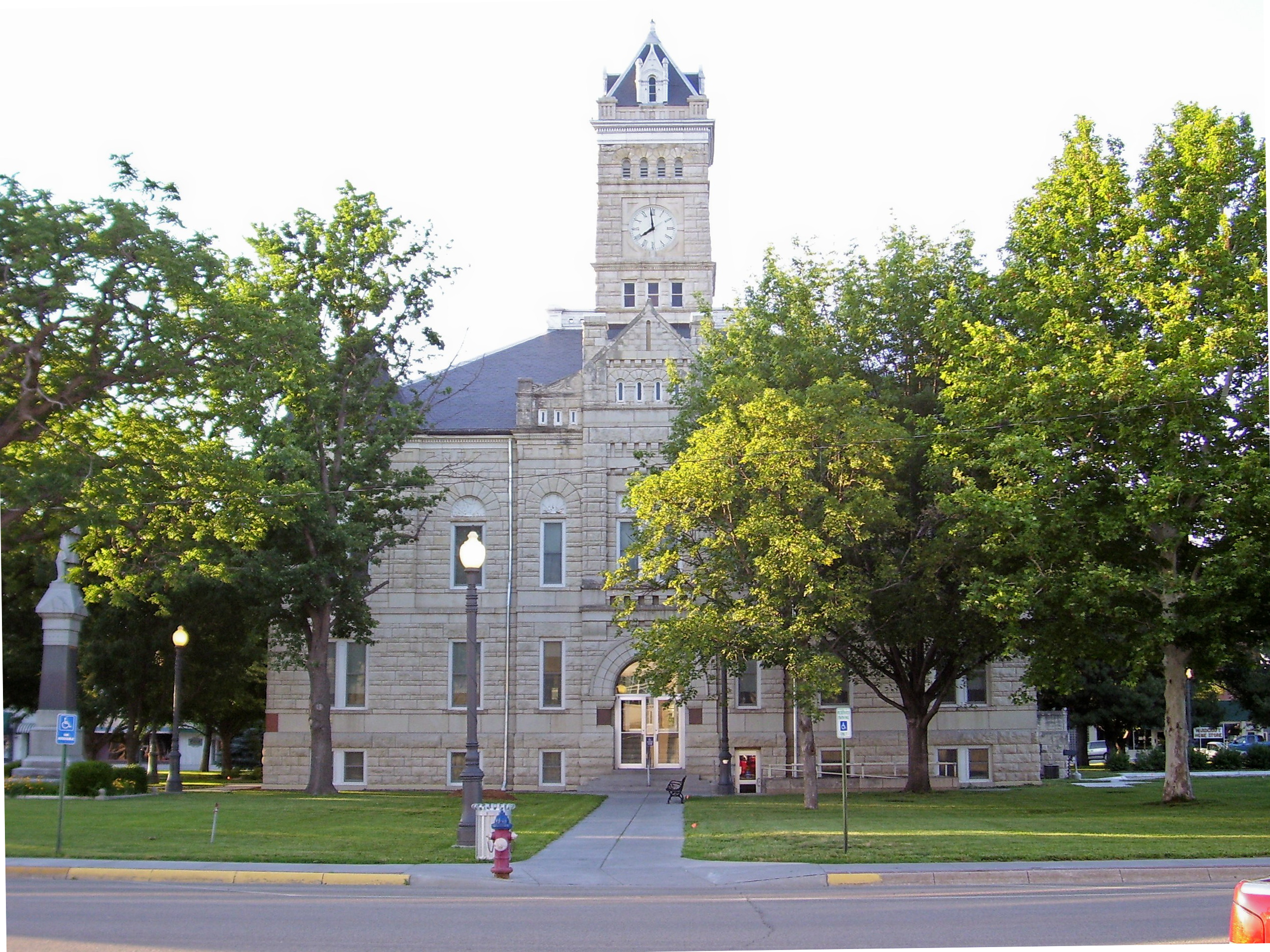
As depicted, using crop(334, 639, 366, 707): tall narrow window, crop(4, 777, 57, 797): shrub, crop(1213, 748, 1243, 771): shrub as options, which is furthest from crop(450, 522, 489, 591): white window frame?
crop(1213, 748, 1243, 771): shrub

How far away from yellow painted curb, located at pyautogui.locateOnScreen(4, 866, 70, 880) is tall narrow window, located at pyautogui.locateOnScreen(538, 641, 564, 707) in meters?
25.5

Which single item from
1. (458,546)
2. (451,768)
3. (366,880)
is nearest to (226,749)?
(451,768)

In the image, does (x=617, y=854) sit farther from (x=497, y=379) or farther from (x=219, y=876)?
(x=497, y=379)

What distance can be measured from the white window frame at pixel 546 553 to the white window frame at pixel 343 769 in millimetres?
8649

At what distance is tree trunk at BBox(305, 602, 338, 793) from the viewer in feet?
116

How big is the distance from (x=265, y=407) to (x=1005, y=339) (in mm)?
19297

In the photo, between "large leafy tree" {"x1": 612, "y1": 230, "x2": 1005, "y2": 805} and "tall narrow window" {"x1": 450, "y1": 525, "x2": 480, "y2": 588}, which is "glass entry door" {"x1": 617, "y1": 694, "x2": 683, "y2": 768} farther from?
"tall narrow window" {"x1": 450, "y1": 525, "x2": 480, "y2": 588}

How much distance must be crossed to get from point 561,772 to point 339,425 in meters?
14.5

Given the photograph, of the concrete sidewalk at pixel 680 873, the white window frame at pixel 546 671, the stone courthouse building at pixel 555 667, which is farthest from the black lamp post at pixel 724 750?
the concrete sidewalk at pixel 680 873

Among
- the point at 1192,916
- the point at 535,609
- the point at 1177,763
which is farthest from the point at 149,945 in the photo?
the point at 535,609

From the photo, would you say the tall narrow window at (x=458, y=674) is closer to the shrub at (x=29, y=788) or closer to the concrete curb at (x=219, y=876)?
the shrub at (x=29, y=788)

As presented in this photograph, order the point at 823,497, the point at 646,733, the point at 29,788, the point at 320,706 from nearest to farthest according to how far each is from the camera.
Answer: the point at 823,497
the point at 29,788
the point at 320,706
the point at 646,733

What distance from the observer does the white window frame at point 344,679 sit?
42562 mm

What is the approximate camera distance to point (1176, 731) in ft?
97.0
